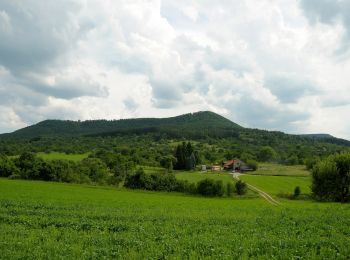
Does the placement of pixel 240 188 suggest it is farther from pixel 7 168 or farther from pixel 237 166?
pixel 237 166

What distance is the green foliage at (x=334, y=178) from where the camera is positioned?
63062 millimetres

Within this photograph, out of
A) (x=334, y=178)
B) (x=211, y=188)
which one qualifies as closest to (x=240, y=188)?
(x=211, y=188)

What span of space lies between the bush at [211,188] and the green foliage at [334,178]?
80.2 feet

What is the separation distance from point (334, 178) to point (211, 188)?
2964cm

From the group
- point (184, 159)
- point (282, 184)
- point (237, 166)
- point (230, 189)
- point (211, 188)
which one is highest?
point (184, 159)

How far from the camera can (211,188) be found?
85.6 meters

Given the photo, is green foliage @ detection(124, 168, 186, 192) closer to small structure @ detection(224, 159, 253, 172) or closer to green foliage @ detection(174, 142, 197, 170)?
green foliage @ detection(174, 142, 197, 170)

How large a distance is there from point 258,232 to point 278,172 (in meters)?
113

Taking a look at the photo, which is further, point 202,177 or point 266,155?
point 266,155

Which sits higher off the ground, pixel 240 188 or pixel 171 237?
pixel 171 237

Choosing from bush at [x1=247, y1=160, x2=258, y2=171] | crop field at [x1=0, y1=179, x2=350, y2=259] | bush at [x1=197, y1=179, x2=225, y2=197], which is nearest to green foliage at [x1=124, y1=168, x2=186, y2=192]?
bush at [x1=197, y1=179, x2=225, y2=197]

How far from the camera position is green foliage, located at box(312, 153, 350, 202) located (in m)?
63.1

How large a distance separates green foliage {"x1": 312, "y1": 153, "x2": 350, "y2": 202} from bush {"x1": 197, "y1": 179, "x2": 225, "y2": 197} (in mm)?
24432

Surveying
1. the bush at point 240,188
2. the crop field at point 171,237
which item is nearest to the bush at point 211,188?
the bush at point 240,188
